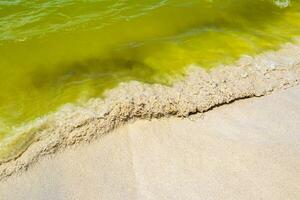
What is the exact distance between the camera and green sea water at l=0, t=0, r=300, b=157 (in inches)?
169

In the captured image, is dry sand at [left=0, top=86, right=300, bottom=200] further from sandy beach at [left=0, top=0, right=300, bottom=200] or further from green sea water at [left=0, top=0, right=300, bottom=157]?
green sea water at [left=0, top=0, right=300, bottom=157]

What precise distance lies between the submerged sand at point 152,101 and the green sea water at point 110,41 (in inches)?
7.7

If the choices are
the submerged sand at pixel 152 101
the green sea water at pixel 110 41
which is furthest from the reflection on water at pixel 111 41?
the submerged sand at pixel 152 101

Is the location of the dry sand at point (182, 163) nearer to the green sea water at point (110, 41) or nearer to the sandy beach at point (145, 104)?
the sandy beach at point (145, 104)

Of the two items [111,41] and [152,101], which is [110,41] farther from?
[152,101]

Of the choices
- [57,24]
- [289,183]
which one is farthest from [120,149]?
[57,24]

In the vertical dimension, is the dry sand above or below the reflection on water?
below

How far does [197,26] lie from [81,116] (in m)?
2.62

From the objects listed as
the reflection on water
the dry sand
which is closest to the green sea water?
the reflection on water

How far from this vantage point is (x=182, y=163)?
11.3ft

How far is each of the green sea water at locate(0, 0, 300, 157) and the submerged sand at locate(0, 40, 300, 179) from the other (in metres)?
0.20

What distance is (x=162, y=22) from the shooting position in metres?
5.72

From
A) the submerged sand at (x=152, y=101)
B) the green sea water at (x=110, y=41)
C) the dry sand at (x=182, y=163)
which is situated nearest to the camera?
the dry sand at (x=182, y=163)

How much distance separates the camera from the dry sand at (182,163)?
126 inches
